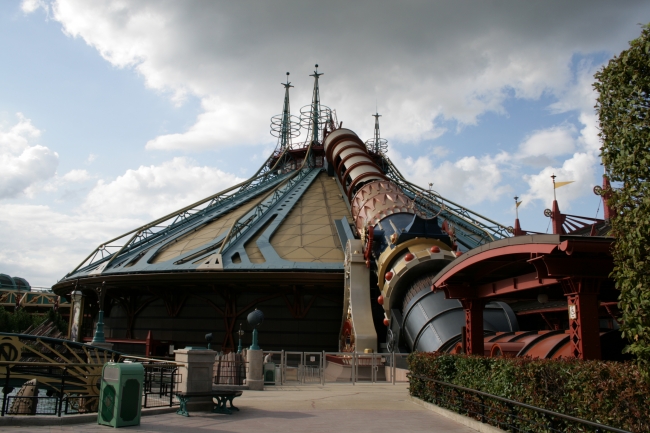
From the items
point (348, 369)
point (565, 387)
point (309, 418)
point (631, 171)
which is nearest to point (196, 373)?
point (309, 418)

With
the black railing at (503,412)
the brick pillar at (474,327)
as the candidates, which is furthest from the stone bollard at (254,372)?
the brick pillar at (474,327)

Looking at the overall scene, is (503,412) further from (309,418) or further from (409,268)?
(409,268)

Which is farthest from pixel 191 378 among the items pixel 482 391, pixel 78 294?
pixel 78 294

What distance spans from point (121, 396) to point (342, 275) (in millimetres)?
23223

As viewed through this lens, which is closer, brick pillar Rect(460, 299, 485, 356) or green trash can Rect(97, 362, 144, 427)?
green trash can Rect(97, 362, 144, 427)

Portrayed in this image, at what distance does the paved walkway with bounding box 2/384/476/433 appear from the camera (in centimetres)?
1183

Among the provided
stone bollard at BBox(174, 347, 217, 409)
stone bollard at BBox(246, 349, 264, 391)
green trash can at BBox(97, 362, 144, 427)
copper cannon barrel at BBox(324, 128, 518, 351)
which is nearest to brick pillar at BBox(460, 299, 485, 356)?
copper cannon barrel at BBox(324, 128, 518, 351)

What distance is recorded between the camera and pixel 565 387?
960 centimetres

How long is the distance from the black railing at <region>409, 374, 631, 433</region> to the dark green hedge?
0.04 meters

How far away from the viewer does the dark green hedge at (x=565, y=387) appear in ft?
26.7

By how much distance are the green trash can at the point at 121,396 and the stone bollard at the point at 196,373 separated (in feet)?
8.59

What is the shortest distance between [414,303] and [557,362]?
17.0 metres

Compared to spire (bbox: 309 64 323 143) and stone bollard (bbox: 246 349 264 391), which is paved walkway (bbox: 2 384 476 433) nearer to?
stone bollard (bbox: 246 349 264 391)

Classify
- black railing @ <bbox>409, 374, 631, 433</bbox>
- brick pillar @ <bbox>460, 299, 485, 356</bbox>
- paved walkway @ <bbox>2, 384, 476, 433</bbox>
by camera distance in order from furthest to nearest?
brick pillar @ <bbox>460, 299, 485, 356</bbox> < paved walkway @ <bbox>2, 384, 476, 433</bbox> < black railing @ <bbox>409, 374, 631, 433</bbox>
